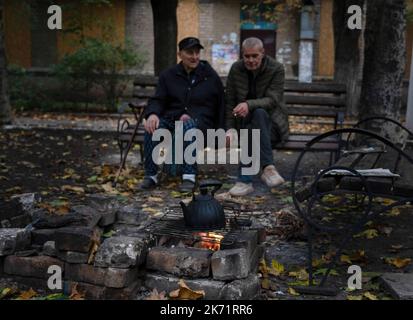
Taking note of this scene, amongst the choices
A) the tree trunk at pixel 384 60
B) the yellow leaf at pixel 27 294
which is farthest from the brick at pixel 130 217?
the tree trunk at pixel 384 60

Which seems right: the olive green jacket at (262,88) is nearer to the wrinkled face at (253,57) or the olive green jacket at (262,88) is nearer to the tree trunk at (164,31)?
the wrinkled face at (253,57)

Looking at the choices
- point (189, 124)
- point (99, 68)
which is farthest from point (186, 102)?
point (99, 68)

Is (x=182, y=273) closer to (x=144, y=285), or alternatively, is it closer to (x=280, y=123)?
(x=144, y=285)

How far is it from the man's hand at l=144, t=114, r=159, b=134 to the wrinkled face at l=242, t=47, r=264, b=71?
1069 millimetres

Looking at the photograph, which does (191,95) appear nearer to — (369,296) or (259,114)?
(259,114)

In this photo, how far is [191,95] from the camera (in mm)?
5965

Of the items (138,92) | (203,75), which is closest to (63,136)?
(138,92)

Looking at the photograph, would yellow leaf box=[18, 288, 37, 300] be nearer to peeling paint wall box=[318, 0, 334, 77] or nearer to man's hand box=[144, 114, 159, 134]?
man's hand box=[144, 114, 159, 134]

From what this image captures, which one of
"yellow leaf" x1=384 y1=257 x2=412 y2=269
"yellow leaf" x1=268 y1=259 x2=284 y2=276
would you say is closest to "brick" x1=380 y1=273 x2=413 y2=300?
"yellow leaf" x1=384 y1=257 x2=412 y2=269

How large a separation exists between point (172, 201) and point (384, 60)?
10.5ft

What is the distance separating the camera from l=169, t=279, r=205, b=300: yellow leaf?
320 centimetres

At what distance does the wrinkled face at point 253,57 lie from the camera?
563 cm

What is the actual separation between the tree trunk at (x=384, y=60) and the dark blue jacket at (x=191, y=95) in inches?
81.5

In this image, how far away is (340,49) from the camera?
47.2 ft
